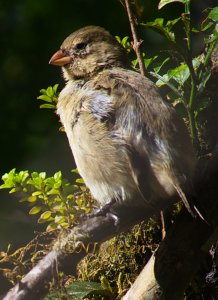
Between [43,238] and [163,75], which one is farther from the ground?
[163,75]

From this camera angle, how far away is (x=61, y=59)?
121 inches

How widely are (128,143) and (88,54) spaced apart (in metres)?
0.66

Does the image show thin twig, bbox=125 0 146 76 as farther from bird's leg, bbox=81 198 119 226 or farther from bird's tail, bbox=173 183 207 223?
bird's tail, bbox=173 183 207 223

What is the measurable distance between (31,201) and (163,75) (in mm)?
604

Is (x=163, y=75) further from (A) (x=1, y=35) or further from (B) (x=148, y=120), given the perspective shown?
(A) (x=1, y=35)

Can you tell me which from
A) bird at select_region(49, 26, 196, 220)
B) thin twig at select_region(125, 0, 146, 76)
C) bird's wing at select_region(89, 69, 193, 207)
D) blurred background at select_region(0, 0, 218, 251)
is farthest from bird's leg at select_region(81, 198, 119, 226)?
blurred background at select_region(0, 0, 218, 251)

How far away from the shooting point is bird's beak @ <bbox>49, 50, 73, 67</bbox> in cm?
305

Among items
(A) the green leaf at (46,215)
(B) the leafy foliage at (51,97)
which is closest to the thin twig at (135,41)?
(B) the leafy foliage at (51,97)

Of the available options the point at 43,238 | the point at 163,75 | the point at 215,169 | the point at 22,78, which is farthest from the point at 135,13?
the point at 22,78

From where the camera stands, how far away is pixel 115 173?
2551 mm

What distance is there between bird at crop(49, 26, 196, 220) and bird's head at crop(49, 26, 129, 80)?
0.15 meters

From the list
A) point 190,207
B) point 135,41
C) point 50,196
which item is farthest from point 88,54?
point 190,207

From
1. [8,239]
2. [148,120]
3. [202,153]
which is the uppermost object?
[148,120]

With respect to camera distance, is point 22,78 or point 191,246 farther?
point 22,78
